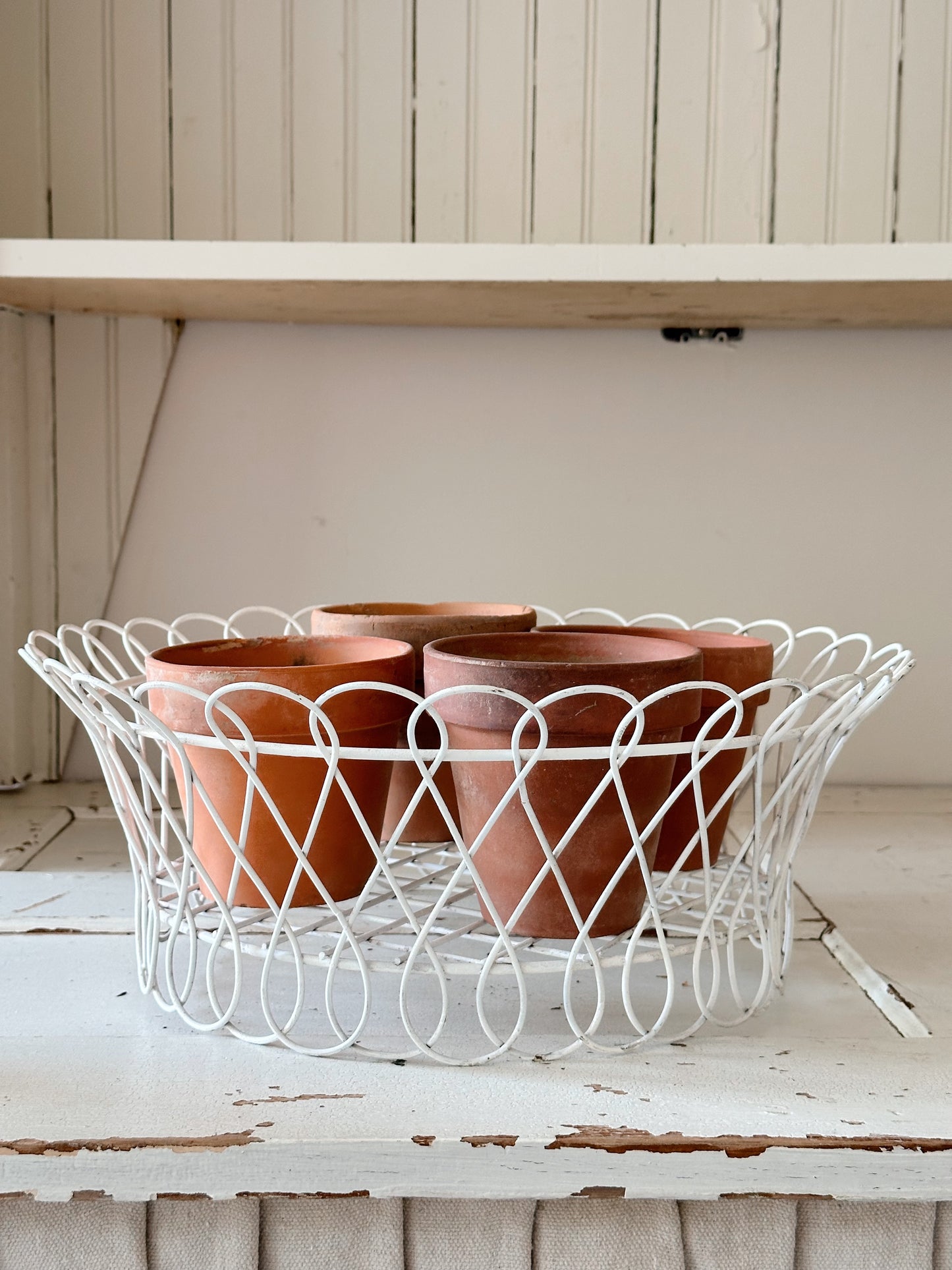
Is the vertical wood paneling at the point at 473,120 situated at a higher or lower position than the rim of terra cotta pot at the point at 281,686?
higher

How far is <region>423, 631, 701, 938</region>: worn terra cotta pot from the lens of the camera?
0.50 meters

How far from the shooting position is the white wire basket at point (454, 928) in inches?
19.5

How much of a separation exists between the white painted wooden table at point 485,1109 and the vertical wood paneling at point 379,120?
71 centimetres

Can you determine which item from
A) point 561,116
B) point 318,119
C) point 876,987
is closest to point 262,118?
point 318,119

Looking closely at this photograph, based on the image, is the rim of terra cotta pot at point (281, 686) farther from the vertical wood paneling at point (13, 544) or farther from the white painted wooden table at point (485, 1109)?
the vertical wood paneling at point (13, 544)

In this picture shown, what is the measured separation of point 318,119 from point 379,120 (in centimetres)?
6

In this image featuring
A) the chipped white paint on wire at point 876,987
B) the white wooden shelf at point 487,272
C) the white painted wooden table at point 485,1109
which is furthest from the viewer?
the white wooden shelf at point 487,272

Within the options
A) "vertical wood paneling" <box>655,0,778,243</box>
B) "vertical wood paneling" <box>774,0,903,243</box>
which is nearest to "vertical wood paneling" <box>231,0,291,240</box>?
"vertical wood paneling" <box>655,0,778,243</box>

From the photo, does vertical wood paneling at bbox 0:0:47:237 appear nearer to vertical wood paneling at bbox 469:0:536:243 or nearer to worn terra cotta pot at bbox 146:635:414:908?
vertical wood paneling at bbox 469:0:536:243

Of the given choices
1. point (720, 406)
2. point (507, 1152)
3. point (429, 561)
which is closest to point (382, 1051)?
point (507, 1152)

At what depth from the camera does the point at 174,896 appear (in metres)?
0.63

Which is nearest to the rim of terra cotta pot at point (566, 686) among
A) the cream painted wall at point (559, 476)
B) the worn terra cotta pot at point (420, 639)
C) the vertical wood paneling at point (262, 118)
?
the worn terra cotta pot at point (420, 639)

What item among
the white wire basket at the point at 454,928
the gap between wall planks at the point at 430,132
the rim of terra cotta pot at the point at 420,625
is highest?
the gap between wall planks at the point at 430,132

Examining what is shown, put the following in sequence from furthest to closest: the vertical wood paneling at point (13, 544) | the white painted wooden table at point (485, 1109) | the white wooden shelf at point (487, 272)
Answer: the vertical wood paneling at point (13, 544), the white wooden shelf at point (487, 272), the white painted wooden table at point (485, 1109)
